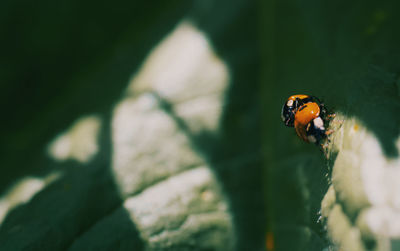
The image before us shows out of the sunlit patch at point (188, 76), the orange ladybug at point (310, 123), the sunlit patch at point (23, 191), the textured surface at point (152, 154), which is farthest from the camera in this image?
the sunlit patch at point (188, 76)

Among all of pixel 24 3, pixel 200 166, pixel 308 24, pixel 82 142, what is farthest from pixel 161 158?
pixel 24 3

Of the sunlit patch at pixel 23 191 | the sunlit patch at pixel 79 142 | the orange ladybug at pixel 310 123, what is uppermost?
the sunlit patch at pixel 79 142

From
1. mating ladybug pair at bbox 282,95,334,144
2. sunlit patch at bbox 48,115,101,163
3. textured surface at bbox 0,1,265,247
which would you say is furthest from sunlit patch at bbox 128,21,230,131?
mating ladybug pair at bbox 282,95,334,144

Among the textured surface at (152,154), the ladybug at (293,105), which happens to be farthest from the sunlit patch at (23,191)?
the ladybug at (293,105)

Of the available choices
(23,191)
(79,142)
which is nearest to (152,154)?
(79,142)

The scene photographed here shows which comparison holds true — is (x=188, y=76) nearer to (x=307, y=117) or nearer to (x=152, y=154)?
(x=152, y=154)

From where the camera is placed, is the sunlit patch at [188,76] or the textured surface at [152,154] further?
the sunlit patch at [188,76]

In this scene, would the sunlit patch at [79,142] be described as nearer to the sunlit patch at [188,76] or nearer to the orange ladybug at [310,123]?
the sunlit patch at [188,76]
